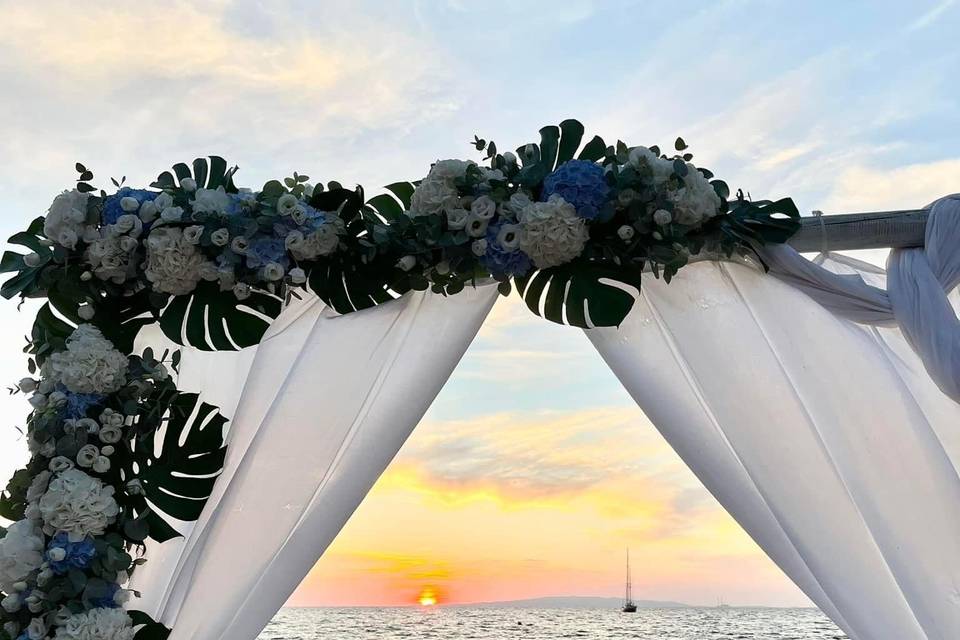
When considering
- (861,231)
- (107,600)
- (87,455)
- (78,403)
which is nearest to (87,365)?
(78,403)

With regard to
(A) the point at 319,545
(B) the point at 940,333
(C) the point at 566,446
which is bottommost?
(A) the point at 319,545

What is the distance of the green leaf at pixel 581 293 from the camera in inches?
78.6

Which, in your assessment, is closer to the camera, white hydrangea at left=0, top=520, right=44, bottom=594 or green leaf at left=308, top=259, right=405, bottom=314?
white hydrangea at left=0, top=520, right=44, bottom=594

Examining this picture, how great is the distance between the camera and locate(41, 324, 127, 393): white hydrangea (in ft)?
6.56

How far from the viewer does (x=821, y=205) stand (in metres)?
2.93

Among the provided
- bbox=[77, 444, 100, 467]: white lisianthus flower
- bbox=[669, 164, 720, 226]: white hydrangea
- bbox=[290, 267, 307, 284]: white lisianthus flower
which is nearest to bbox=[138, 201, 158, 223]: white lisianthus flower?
bbox=[290, 267, 307, 284]: white lisianthus flower

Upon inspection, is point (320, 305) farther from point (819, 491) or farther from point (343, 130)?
point (343, 130)

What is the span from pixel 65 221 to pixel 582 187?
1165mm

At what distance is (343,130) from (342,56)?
1.46ft

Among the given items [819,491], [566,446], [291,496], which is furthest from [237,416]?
[566,446]

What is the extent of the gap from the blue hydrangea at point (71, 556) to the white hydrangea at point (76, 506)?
0.6 inches

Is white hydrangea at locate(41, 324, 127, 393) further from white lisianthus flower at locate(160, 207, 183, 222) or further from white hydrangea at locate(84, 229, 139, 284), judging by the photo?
white lisianthus flower at locate(160, 207, 183, 222)

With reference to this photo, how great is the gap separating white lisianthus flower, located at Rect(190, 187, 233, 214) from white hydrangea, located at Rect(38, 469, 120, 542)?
2.11 ft

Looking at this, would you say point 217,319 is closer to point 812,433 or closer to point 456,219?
point 456,219
